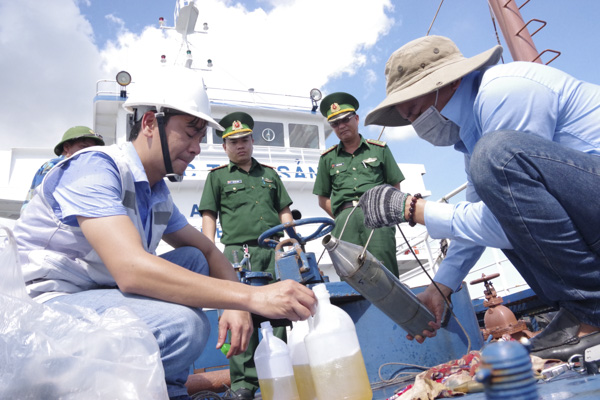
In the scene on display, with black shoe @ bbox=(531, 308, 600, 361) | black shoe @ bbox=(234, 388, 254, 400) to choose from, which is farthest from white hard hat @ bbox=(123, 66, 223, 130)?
black shoe @ bbox=(234, 388, 254, 400)

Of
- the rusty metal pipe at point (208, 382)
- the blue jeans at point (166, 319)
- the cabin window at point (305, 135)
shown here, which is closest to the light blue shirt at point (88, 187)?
the blue jeans at point (166, 319)

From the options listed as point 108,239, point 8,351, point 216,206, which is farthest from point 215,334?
point 8,351

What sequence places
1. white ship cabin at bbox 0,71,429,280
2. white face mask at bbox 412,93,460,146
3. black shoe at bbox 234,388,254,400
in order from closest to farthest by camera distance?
1. white face mask at bbox 412,93,460,146
2. black shoe at bbox 234,388,254,400
3. white ship cabin at bbox 0,71,429,280

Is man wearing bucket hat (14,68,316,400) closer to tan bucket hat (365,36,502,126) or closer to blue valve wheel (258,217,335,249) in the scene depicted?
blue valve wheel (258,217,335,249)

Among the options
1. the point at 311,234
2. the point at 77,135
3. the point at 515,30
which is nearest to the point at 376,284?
the point at 311,234

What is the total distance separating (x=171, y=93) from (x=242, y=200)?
215 cm

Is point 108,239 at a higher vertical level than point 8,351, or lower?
higher

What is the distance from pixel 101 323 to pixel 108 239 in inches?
11.1

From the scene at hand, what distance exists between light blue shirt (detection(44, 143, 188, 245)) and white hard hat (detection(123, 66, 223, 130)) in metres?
0.26

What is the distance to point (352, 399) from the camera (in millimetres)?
1416

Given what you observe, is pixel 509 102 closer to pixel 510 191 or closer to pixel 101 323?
pixel 510 191

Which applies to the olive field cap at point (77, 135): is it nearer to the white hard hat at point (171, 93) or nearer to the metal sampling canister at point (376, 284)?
the white hard hat at point (171, 93)

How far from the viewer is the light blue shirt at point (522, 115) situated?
1592 mm

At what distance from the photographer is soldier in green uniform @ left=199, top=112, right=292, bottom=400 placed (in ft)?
12.3
